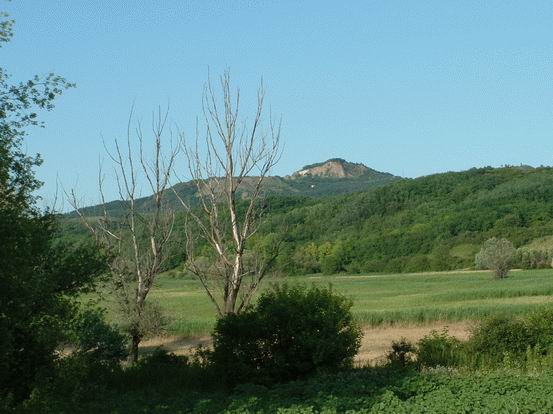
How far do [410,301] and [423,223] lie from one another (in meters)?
78.2

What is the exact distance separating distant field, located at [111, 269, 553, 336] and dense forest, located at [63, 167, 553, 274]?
38.1 feet

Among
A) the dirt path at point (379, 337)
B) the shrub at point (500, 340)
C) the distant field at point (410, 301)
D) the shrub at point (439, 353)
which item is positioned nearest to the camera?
the shrub at point (439, 353)

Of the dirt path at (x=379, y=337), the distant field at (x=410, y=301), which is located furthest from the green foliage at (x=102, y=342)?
the dirt path at (x=379, y=337)

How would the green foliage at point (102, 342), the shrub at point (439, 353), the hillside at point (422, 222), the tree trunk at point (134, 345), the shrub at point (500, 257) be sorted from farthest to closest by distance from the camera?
the hillside at point (422, 222) → the shrub at point (500, 257) → the tree trunk at point (134, 345) → the shrub at point (439, 353) → the green foliage at point (102, 342)

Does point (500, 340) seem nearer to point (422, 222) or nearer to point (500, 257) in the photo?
point (500, 257)

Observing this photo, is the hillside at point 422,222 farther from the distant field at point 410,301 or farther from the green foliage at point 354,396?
the green foliage at point 354,396

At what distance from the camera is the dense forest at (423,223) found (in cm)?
9869

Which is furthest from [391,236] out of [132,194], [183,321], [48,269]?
[48,269]

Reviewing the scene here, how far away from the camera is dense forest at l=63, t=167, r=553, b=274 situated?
98.7 meters

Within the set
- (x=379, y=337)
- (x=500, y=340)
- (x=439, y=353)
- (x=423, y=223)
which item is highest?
(x=423, y=223)

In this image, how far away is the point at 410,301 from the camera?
159 ft

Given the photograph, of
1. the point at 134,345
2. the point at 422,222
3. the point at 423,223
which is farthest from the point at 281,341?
the point at 422,222

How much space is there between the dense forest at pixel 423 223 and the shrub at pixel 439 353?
56.1m

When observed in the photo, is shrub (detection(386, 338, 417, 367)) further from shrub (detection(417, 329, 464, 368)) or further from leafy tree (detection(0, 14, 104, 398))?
leafy tree (detection(0, 14, 104, 398))
